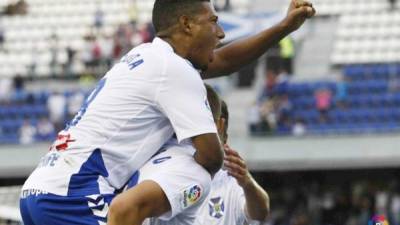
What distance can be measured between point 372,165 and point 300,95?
1899mm

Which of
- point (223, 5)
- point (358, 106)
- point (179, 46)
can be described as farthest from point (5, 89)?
point (179, 46)

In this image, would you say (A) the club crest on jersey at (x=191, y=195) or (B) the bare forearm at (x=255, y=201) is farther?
(B) the bare forearm at (x=255, y=201)

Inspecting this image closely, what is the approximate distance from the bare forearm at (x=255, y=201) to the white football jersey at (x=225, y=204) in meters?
0.07

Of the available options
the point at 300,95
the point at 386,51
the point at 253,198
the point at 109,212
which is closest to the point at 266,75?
the point at 300,95

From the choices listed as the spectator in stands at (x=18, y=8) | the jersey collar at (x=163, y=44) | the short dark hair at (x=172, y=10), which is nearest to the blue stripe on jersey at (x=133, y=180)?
the jersey collar at (x=163, y=44)

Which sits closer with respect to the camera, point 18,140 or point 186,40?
point 186,40

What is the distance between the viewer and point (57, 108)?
21.9 m

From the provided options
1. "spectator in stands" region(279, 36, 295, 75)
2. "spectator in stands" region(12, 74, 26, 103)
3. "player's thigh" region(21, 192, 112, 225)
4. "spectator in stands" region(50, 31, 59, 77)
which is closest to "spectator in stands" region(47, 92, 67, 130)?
"spectator in stands" region(12, 74, 26, 103)

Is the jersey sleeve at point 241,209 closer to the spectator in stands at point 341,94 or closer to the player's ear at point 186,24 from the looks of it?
the player's ear at point 186,24

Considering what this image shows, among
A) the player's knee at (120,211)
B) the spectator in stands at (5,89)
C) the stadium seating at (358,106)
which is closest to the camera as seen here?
the player's knee at (120,211)

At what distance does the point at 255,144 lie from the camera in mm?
20312

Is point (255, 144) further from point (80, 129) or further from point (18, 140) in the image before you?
point (80, 129)

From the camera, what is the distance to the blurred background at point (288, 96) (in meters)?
20.2

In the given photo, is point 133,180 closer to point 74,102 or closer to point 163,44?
point 163,44
